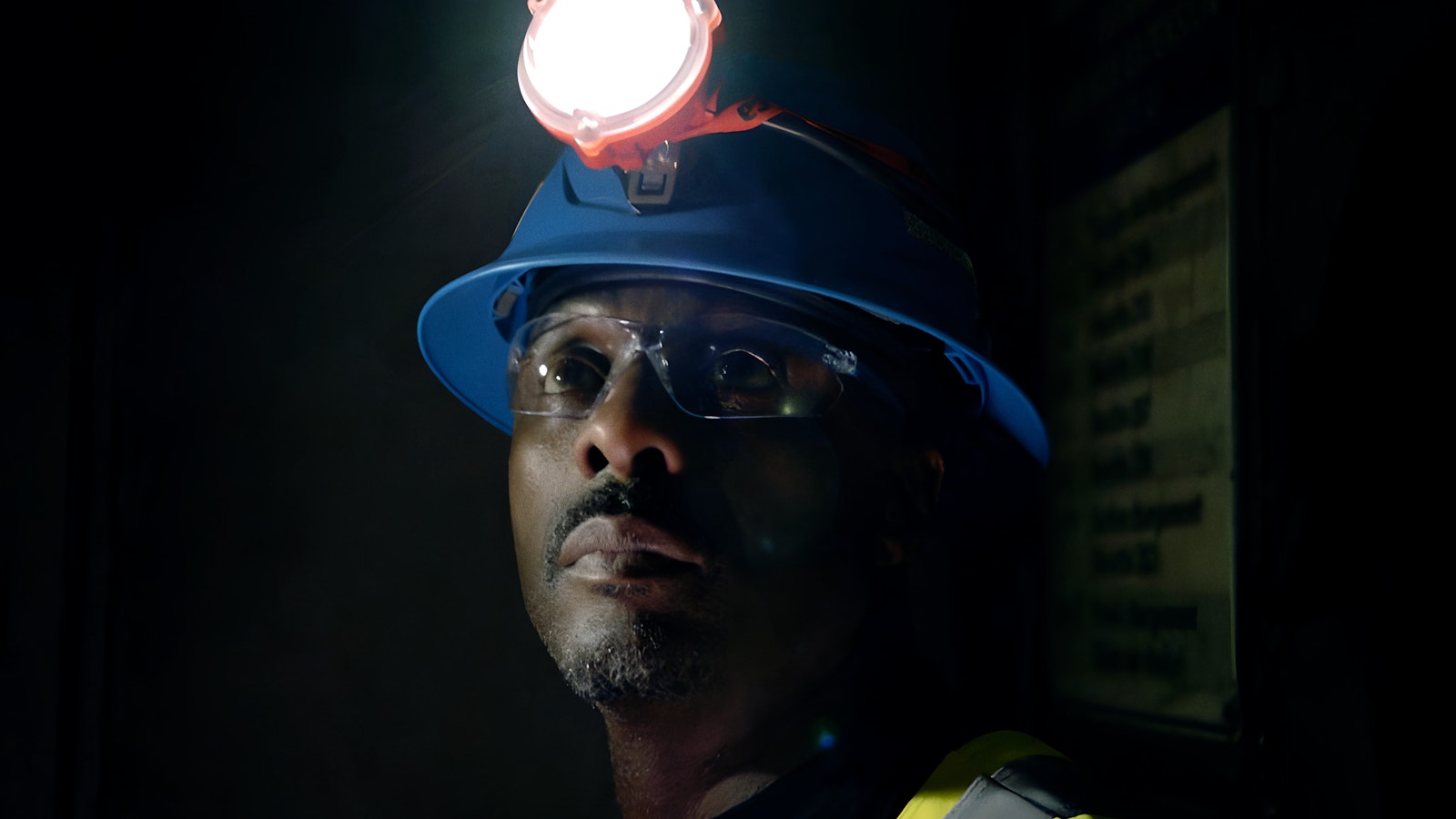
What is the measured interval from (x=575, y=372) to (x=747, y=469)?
295 millimetres

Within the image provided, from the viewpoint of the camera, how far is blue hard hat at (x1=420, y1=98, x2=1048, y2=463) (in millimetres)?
1303

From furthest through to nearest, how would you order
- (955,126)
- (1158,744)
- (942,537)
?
(955,126) < (942,537) < (1158,744)

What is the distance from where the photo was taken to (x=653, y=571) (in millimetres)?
1264

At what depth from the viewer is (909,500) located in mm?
1468

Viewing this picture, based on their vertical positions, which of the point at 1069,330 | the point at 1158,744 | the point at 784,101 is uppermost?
the point at 784,101

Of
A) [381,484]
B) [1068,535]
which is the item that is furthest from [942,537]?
[381,484]

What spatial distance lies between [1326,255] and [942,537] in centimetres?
92

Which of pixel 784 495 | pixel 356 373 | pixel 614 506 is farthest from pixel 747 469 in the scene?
pixel 356 373

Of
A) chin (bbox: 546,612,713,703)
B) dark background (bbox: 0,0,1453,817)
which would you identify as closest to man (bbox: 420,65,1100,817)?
chin (bbox: 546,612,713,703)

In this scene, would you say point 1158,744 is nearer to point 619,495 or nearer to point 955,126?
point 619,495

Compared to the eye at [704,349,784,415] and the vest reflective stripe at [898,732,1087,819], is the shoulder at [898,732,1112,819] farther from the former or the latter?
the eye at [704,349,784,415]

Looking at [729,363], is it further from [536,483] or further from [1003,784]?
[1003,784]

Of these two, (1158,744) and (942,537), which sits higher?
(942,537)

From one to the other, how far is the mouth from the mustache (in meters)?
0.01
